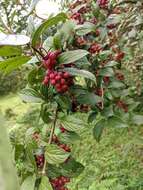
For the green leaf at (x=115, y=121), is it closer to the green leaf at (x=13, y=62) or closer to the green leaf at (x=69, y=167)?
the green leaf at (x=69, y=167)

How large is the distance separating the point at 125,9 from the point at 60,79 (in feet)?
2.56

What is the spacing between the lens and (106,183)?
2158mm

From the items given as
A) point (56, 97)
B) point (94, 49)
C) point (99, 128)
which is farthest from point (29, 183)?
point (94, 49)

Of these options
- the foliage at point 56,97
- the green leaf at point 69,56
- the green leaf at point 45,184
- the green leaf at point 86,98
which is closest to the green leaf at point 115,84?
the foliage at point 56,97

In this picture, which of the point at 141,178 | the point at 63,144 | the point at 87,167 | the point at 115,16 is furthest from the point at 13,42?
the point at 87,167

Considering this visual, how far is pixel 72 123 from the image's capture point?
0.69m

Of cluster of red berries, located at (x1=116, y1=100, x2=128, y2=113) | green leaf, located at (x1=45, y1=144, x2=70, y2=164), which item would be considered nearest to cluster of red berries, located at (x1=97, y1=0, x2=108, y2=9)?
cluster of red berries, located at (x1=116, y1=100, x2=128, y2=113)

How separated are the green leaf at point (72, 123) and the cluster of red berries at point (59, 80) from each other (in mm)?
50

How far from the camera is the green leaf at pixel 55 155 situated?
613mm

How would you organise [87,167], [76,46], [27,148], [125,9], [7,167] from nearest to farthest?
[7,167] < [27,148] < [76,46] < [125,9] < [87,167]

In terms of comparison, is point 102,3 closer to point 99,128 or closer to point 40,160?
point 99,128

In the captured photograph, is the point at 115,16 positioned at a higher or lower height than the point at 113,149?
higher

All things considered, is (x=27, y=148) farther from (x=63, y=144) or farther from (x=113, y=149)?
(x=113, y=149)

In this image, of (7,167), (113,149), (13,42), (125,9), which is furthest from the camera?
(113,149)
